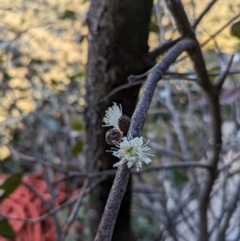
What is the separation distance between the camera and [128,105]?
63cm

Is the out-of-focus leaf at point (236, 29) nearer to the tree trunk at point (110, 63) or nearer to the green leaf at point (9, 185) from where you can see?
the tree trunk at point (110, 63)

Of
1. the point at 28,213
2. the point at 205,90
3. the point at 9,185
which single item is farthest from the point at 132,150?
the point at 28,213

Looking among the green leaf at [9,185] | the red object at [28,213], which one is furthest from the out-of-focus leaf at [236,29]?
the red object at [28,213]

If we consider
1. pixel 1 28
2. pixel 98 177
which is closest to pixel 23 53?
pixel 1 28

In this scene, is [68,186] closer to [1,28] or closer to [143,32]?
[1,28]

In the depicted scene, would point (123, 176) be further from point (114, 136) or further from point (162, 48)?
point (162, 48)

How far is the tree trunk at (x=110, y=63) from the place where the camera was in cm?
57

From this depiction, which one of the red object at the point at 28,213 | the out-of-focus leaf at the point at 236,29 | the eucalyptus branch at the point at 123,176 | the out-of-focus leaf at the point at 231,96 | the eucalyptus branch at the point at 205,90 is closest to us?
the eucalyptus branch at the point at 123,176

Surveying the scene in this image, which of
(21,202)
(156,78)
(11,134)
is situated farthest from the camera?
(11,134)

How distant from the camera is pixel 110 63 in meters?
0.61

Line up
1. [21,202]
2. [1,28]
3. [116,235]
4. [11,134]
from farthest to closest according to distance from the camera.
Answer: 1. [11,134]
2. [1,28]
3. [21,202]
4. [116,235]

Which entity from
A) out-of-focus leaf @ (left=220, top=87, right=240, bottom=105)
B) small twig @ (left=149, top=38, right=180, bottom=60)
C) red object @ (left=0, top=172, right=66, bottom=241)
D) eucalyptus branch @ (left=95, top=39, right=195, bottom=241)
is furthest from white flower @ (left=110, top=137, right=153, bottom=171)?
red object @ (left=0, top=172, right=66, bottom=241)

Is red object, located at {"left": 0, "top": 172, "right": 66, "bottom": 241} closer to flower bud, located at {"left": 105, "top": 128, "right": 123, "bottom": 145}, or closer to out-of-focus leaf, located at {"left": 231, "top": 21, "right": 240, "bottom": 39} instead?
out-of-focus leaf, located at {"left": 231, "top": 21, "right": 240, "bottom": 39}

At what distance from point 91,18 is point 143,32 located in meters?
0.08
